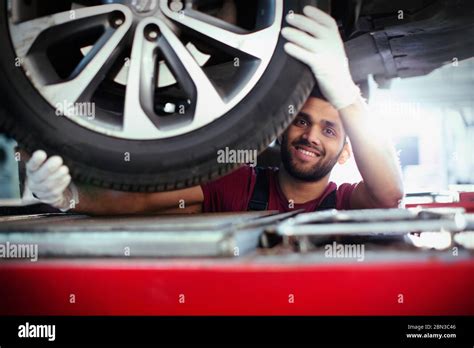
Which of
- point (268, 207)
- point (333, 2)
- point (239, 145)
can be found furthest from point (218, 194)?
point (333, 2)

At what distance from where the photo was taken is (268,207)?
152 cm

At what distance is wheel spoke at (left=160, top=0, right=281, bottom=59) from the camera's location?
1189 millimetres

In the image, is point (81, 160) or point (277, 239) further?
point (81, 160)

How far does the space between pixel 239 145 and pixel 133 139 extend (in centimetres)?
25

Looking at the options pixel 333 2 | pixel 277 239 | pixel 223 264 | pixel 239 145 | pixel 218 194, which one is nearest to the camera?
pixel 223 264

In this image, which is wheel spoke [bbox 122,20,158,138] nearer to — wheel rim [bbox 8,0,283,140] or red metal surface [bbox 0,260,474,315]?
wheel rim [bbox 8,0,283,140]

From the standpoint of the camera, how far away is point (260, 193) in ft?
5.02

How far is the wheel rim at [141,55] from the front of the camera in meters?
1.19

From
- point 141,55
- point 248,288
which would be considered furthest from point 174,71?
point 248,288

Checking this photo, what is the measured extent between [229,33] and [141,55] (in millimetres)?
209

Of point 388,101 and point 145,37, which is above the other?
point 145,37

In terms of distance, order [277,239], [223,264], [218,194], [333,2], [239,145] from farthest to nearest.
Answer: [218,194], [333,2], [239,145], [277,239], [223,264]
